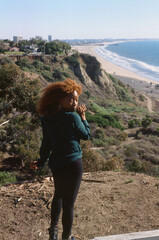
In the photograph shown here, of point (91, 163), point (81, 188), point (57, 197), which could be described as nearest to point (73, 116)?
point (57, 197)

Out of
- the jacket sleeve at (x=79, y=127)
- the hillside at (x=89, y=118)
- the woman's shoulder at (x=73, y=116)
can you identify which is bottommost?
the hillside at (x=89, y=118)

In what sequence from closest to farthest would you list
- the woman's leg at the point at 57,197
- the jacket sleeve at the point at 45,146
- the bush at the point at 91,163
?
1. the woman's leg at the point at 57,197
2. the jacket sleeve at the point at 45,146
3. the bush at the point at 91,163

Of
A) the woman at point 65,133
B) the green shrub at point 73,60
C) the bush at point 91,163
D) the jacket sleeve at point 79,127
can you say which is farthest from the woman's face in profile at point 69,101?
the green shrub at point 73,60

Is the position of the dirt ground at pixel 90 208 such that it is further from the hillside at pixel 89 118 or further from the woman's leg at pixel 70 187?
the hillside at pixel 89 118

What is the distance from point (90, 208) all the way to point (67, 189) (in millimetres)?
1568

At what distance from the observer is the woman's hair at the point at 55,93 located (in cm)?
234

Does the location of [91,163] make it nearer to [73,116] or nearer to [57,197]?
[57,197]

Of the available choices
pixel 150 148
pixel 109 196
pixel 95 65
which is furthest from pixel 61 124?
pixel 95 65

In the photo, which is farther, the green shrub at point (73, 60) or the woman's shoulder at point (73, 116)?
the green shrub at point (73, 60)

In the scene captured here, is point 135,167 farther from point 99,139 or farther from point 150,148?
point 99,139

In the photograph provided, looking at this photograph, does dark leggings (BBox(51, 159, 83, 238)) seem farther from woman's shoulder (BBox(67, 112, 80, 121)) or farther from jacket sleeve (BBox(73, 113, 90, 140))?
woman's shoulder (BBox(67, 112, 80, 121))

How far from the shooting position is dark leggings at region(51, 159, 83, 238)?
231 cm

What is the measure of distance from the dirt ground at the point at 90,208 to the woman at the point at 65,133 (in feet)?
3.20

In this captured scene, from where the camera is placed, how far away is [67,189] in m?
2.39
